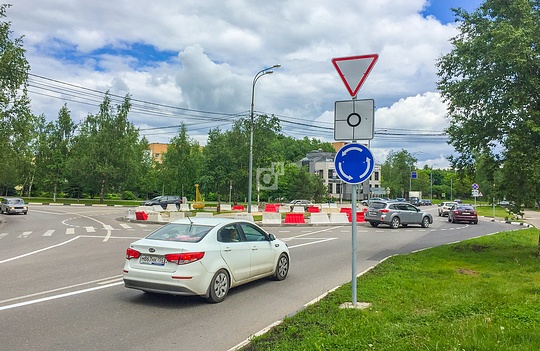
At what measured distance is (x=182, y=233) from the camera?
25.0ft

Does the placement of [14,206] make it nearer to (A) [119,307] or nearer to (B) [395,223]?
(B) [395,223]

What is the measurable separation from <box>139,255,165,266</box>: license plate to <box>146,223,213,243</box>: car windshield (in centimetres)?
46

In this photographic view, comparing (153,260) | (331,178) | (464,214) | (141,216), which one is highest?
(331,178)

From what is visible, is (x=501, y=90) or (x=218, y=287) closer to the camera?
(x=218, y=287)

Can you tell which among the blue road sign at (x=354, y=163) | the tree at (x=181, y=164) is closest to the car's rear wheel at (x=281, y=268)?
the blue road sign at (x=354, y=163)

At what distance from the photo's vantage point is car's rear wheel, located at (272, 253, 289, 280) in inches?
360

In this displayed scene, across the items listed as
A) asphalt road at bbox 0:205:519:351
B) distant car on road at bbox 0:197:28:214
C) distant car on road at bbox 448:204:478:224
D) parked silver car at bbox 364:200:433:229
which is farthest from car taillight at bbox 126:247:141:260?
distant car on road at bbox 0:197:28:214

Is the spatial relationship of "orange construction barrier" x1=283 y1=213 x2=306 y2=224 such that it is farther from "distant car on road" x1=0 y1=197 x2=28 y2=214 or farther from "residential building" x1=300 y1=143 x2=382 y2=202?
"residential building" x1=300 y1=143 x2=382 y2=202

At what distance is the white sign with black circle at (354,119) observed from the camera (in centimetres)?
654

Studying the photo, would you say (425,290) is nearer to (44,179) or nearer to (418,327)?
(418,327)

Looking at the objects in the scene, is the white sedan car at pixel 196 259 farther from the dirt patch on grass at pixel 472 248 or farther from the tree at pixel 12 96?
the tree at pixel 12 96

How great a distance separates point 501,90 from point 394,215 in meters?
14.8

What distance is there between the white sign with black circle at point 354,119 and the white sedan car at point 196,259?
8.84 ft

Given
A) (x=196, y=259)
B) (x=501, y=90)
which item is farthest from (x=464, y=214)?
(x=196, y=259)
